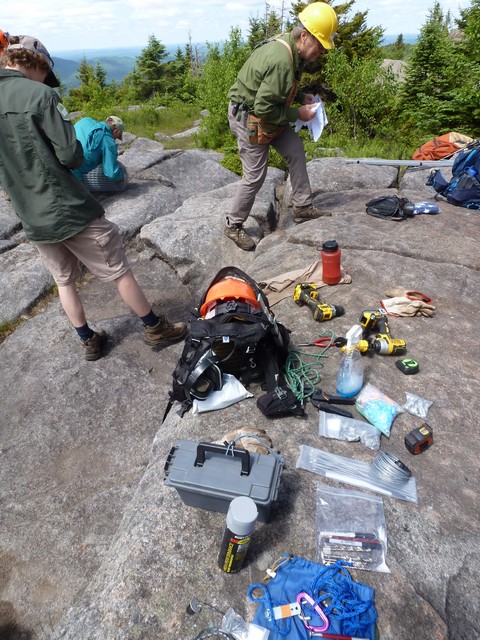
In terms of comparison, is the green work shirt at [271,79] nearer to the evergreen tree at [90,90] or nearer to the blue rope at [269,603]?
the blue rope at [269,603]

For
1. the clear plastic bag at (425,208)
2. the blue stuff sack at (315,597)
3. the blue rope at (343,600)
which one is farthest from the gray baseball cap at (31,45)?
the clear plastic bag at (425,208)

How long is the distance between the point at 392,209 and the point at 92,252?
14.5 feet

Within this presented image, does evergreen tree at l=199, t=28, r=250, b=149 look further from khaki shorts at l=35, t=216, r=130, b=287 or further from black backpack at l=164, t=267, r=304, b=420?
black backpack at l=164, t=267, r=304, b=420

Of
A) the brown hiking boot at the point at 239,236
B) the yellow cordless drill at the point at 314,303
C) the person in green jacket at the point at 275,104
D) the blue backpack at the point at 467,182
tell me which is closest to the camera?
the yellow cordless drill at the point at 314,303

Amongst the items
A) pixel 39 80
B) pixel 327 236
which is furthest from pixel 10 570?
pixel 327 236

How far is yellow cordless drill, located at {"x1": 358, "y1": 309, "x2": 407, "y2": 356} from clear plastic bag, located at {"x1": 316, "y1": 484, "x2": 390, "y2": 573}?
147 cm

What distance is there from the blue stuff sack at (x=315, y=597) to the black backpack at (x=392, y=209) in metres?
5.25

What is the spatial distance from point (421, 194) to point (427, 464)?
19.0 feet

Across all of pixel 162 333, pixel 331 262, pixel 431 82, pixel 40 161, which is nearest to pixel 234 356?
pixel 162 333

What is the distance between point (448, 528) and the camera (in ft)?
8.21

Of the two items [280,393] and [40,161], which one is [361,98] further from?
[280,393]

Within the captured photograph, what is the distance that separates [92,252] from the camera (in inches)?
166

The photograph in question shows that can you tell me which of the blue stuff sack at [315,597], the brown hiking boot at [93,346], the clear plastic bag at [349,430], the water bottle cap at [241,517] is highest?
the water bottle cap at [241,517]

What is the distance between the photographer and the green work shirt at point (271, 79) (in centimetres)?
469
